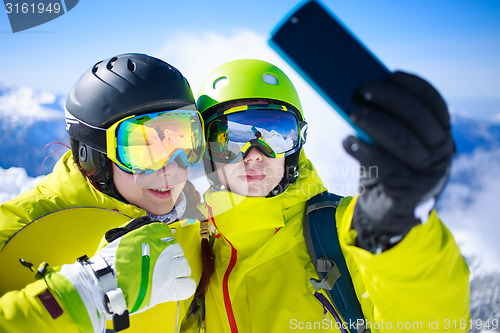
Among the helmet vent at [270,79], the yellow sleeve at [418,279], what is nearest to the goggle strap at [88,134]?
the helmet vent at [270,79]

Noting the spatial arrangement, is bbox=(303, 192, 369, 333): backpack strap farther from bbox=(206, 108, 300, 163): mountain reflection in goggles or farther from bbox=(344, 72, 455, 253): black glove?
bbox=(344, 72, 455, 253): black glove

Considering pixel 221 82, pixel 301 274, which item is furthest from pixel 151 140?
pixel 301 274

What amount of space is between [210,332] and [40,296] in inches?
Answer: 52.3

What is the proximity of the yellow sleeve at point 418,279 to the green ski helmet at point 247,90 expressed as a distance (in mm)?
1176

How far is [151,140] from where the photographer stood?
2275 millimetres

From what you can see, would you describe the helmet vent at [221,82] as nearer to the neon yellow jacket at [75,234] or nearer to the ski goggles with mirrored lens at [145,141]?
the ski goggles with mirrored lens at [145,141]

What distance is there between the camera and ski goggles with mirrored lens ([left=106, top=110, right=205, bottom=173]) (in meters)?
2.26

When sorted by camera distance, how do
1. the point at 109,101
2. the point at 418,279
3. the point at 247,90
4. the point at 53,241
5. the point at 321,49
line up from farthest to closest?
the point at 247,90
the point at 109,101
the point at 53,241
the point at 418,279
the point at 321,49

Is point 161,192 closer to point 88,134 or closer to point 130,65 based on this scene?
point 88,134

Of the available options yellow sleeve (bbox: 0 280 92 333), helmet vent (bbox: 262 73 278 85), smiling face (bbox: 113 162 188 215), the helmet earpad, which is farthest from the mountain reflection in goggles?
yellow sleeve (bbox: 0 280 92 333)

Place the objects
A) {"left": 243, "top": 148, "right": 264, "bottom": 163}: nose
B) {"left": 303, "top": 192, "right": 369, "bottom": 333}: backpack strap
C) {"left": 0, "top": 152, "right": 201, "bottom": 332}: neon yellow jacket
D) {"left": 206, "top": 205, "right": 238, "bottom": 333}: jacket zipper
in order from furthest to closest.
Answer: {"left": 243, "top": 148, "right": 264, "bottom": 163}: nose → {"left": 206, "top": 205, "right": 238, "bottom": 333}: jacket zipper → {"left": 303, "top": 192, "right": 369, "bottom": 333}: backpack strap → {"left": 0, "top": 152, "right": 201, "bottom": 332}: neon yellow jacket

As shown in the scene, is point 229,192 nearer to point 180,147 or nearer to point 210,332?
point 180,147

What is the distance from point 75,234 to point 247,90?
1635 millimetres

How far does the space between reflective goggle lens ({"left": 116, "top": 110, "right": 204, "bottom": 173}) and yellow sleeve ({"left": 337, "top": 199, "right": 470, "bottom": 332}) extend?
1373 mm
